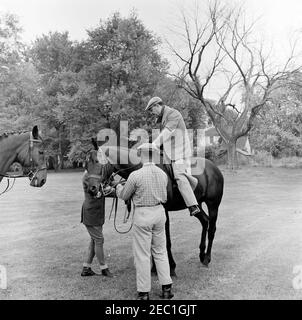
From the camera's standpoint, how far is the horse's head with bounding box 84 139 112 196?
5.17 meters

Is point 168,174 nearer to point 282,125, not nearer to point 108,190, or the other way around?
point 108,190

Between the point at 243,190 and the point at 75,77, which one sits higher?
the point at 75,77

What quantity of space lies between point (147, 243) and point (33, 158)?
2320 millimetres

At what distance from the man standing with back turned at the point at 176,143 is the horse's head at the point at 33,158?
1.87m

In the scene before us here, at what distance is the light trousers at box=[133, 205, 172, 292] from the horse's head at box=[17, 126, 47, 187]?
186 centimetres

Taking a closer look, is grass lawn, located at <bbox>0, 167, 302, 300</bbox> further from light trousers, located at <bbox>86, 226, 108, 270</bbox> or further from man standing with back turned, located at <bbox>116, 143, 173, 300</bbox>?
man standing with back turned, located at <bbox>116, 143, 173, 300</bbox>

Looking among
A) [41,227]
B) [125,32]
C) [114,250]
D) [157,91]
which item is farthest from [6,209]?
[125,32]

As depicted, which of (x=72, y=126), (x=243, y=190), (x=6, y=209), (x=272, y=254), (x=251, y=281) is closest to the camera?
(x=251, y=281)

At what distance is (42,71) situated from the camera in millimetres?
40562

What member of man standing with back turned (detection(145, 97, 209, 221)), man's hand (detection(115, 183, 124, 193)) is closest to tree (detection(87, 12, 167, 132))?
man standing with back turned (detection(145, 97, 209, 221))

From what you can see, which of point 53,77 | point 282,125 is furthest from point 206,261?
point 282,125

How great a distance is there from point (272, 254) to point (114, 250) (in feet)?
11.1

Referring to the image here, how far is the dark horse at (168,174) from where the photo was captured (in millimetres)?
5273
